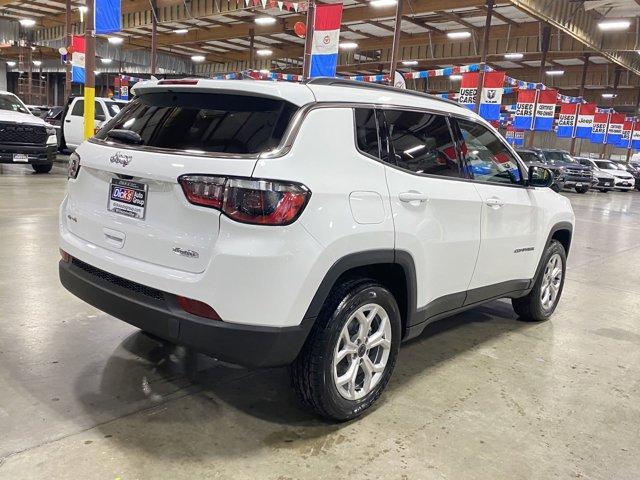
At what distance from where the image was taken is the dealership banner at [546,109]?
20438mm

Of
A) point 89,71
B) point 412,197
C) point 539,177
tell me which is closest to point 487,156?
point 539,177

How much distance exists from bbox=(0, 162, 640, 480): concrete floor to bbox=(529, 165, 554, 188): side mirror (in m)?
1.23

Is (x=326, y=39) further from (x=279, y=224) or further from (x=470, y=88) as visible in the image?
(x=279, y=224)

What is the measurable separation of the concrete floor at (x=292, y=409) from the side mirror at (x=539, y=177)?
123 centimetres

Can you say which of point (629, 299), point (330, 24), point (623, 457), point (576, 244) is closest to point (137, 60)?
point (330, 24)

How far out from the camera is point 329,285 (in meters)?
2.52

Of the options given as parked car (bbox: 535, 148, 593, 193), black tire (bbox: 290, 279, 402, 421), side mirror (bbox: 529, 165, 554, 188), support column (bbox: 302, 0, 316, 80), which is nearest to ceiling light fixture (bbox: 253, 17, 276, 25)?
support column (bbox: 302, 0, 316, 80)

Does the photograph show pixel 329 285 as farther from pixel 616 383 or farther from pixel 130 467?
pixel 616 383

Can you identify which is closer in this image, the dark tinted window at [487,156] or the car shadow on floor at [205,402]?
the car shadow on floor at [205,402]

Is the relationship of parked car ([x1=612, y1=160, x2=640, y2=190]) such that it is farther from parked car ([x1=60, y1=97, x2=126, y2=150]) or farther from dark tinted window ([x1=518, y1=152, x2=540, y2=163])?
parked car ([x1=60, y1=97, x2=126, y2=150])

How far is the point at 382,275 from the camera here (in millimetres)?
2986

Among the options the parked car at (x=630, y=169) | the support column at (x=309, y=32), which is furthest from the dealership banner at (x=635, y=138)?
the support column at (x=309, y=32)

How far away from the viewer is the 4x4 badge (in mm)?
2604

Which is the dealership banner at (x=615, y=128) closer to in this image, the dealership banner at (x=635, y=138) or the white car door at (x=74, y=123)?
the dealership banner at (x=635, y=138)
